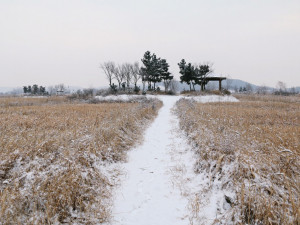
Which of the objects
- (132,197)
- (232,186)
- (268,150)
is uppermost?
(268,150)

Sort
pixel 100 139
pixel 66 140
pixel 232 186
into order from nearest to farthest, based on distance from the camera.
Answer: pixel 232 186, pixel 66 140, pixel 100 139

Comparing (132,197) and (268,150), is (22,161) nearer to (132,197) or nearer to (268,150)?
(132,197)

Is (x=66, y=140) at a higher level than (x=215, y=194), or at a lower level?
higher

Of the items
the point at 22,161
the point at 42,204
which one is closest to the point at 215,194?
the point at 42,204

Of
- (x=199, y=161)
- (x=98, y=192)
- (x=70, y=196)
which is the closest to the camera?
(x=70, y=196)

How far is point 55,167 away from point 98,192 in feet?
3.99

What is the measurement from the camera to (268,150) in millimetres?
4617

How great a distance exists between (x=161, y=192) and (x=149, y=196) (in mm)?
333

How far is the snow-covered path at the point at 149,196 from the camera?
10.1 ft

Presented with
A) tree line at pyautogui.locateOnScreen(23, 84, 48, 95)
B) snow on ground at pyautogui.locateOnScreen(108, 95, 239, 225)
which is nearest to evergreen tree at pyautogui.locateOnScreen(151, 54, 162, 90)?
snow on ground at pyautogui.locateOnScreen(108, 95, 239, 225)

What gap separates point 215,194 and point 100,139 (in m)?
4.21

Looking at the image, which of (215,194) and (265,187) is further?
(215,194)

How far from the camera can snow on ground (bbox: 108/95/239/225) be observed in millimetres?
3105

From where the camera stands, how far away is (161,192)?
12.8 feet
